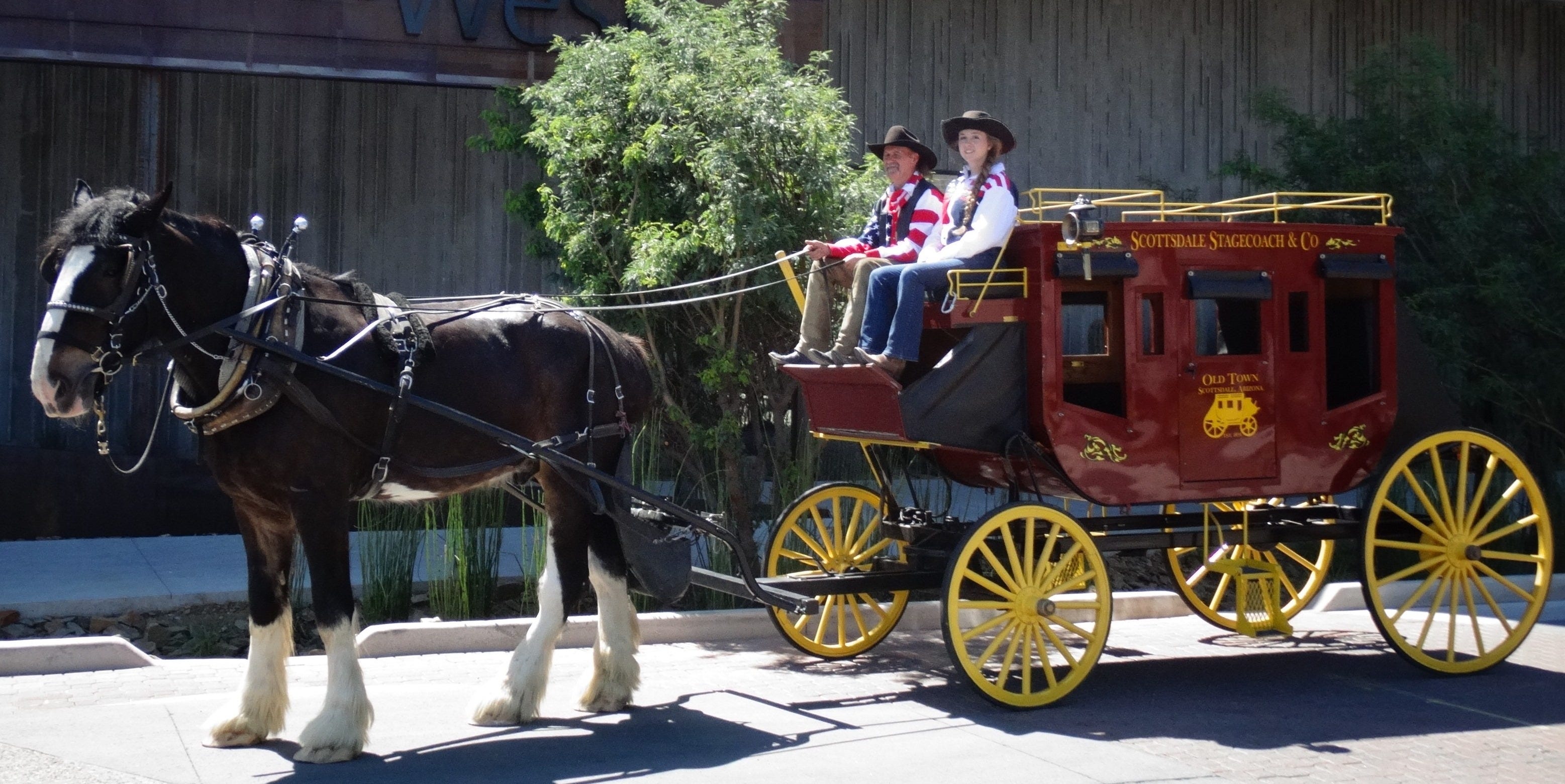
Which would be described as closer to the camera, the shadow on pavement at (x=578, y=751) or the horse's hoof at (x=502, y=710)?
the shadow on pavement at (x=578, y=751)

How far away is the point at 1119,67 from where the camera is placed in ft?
47.7

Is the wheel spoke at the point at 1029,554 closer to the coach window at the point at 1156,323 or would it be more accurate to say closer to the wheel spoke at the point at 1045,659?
the wheel spoke at the point at 1045,659

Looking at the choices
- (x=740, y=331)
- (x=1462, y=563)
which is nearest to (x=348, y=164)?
(x=740, y=331)

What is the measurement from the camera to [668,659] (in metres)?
→ 7.52

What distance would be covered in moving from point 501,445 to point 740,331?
2.89 meters

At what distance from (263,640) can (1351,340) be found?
563 cm

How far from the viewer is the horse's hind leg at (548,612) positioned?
6.09 meters

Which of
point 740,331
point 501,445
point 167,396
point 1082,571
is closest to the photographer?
point 167,396

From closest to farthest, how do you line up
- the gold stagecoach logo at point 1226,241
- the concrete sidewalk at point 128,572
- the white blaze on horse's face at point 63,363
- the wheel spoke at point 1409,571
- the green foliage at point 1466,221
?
the white blaze on horse's face at point 63,363 < the gold stagecoach logo at point 1226,241 < the wheel spoke at point 1409,571 < the concrete sidewalk at point 128,572 < the green foliage at point 1466,221

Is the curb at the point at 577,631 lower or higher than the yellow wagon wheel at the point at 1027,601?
lower

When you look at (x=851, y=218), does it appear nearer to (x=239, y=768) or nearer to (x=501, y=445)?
(x=501, y=445)

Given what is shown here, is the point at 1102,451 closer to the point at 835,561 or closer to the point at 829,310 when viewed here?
the point at 829,310

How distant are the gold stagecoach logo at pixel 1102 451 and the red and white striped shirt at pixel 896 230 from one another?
4.14 ft

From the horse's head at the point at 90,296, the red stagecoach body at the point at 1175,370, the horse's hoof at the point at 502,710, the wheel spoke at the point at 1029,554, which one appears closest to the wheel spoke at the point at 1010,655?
the wheel spoke at the point at 1029,554
